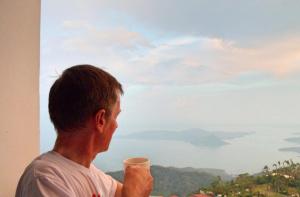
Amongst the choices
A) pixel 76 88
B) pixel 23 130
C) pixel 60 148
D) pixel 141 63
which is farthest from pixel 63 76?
pixel 141 63

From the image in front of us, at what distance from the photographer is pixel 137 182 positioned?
3.25ft

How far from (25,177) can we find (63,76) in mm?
253

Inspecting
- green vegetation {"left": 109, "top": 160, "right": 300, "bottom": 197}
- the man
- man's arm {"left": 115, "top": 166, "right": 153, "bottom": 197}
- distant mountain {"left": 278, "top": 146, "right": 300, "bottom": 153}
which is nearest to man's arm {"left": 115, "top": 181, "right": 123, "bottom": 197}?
man's arm {"left": 115, "top": 166, "right": 153, "bottom": 197}

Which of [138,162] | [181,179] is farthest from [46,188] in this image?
[181,179]

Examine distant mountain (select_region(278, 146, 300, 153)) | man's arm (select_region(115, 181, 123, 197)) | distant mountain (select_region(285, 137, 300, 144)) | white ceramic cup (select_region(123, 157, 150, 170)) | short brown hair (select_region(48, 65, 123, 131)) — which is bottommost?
man's arm (select_region(115, 181, 123, 197))

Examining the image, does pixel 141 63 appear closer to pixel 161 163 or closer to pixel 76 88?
pixel 161 163

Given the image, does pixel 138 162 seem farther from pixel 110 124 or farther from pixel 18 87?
pixel 18 87

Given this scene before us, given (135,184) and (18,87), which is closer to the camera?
(135,184)

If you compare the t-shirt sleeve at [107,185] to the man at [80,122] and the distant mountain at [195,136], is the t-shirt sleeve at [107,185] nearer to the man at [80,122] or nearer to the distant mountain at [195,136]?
the man at [80,122]

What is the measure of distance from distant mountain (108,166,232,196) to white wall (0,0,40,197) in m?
0.41

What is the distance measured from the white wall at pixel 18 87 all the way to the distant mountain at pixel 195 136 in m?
0.45

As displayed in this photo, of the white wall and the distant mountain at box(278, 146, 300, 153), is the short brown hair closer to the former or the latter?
the white wall

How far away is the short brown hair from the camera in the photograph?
838mm

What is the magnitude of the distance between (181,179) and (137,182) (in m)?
0.63
